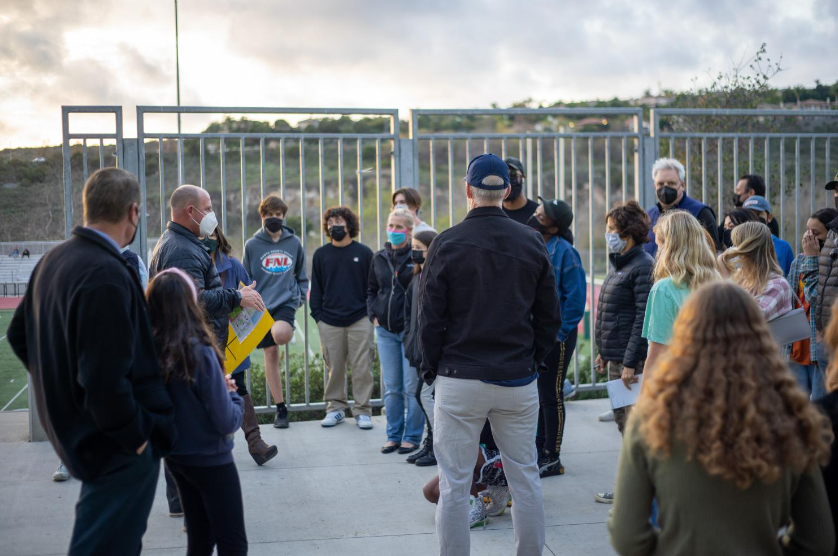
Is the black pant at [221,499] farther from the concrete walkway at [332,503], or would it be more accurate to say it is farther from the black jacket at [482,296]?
the concrete walkway at [332,503]

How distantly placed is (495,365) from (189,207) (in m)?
2.10

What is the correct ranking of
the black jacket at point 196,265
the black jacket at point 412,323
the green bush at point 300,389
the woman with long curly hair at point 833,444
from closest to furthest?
the woman with long curly hair at point 833,444 → the black jacket at point 196,265 → the black jacket at point 412,323 → the green bush at point 300,389

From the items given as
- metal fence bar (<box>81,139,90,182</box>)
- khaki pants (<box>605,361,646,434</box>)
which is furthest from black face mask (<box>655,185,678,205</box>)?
metal fence bar (<box>81,139,90,182</box>)

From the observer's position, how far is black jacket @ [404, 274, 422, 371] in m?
5.09

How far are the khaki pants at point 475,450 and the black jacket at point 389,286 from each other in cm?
219

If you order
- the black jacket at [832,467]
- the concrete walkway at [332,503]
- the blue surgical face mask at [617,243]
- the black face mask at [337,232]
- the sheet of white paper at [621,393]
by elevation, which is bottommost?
the concrete walkway at [332,503]

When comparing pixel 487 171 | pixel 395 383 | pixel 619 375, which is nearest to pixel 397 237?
pixel 395 383

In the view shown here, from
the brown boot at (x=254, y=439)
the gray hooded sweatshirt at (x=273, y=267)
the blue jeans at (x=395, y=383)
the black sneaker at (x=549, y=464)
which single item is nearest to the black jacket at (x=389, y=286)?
the blue jeans at (x=395, y=383)

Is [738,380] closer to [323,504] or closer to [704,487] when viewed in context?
[704,487]

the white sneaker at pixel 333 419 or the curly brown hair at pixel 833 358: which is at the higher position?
the curly brown hair at pixel 833 358

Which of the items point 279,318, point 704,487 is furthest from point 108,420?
point 279,318

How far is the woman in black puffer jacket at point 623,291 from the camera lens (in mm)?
4793

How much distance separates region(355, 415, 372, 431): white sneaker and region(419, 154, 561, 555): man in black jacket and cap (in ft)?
10.5

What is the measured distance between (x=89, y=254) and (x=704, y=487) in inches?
82.1
